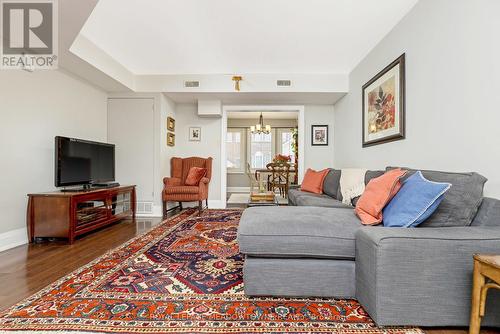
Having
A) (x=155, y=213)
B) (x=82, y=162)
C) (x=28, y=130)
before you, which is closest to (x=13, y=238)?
(x=82, y=162)

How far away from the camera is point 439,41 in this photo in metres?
2.06

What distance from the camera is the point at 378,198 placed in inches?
70.2

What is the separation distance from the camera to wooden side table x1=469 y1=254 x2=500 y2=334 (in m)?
1.00

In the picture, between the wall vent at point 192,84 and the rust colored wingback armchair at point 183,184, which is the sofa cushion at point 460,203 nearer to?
the rust colored wingback armchair at point 183,184

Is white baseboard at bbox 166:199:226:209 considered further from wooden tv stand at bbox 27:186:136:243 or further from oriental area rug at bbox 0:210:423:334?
oriental area rug at bbox 0:210:423:334

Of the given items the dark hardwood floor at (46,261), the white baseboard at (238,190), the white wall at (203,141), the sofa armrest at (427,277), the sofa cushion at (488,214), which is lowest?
the dark hardwood floor at (46,261)

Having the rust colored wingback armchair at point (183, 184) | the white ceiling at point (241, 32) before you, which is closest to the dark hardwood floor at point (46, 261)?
the rust colored wingback armchair at point (183, 184)

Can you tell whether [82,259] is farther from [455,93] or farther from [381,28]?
[381,28]

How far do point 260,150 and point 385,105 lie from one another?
5895mm

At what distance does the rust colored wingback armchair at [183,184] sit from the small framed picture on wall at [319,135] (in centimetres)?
222

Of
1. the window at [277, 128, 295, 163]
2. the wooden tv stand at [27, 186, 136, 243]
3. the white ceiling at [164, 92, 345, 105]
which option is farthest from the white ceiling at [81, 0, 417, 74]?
the window at [277, 128, 295, 163]

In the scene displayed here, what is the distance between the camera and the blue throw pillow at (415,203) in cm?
148

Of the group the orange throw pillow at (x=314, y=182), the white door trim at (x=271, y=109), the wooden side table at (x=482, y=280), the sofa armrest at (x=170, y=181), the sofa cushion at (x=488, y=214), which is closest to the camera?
the wooden side table at (x=482, y=280)

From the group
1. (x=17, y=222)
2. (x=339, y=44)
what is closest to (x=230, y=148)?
(x=339, y=44)
